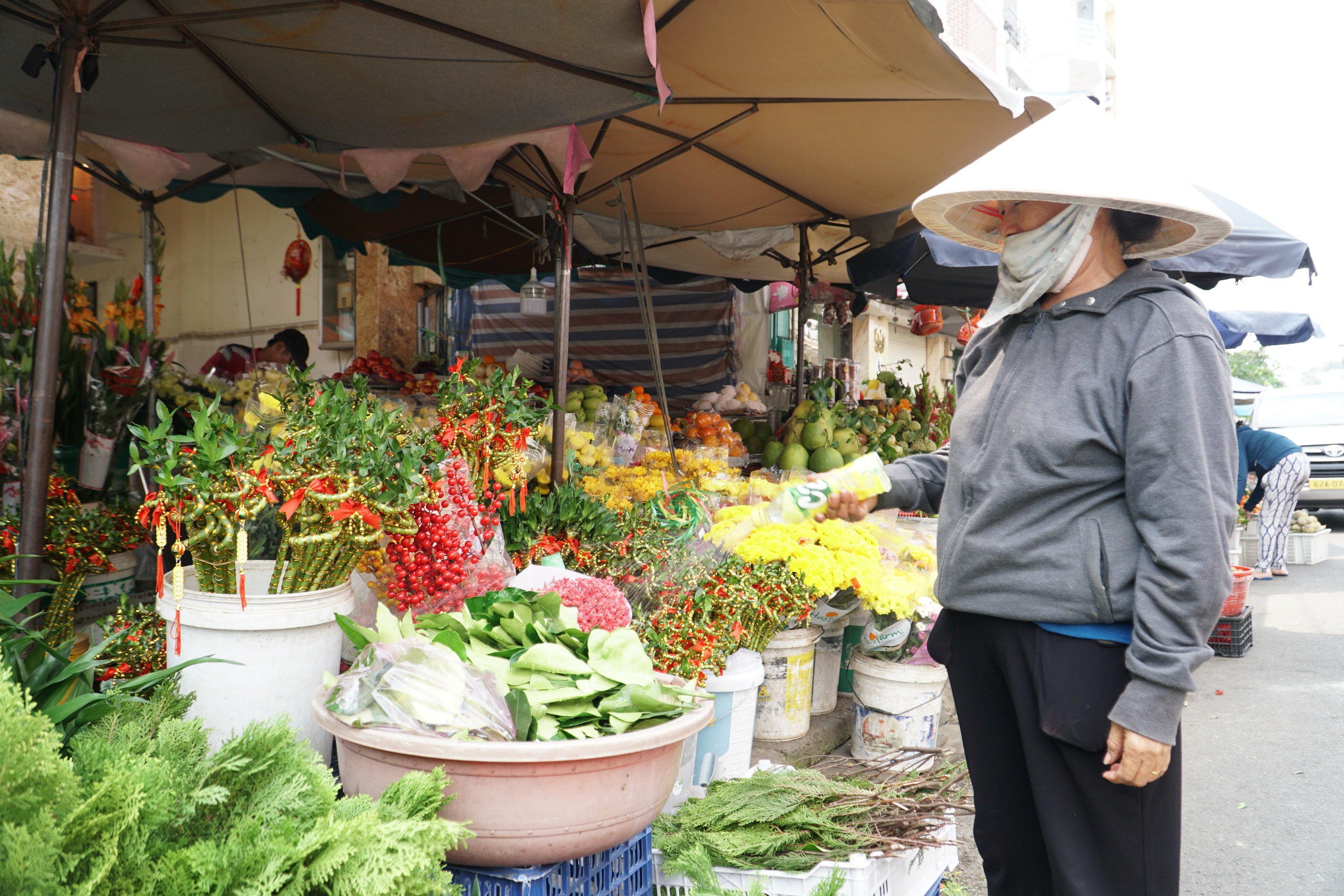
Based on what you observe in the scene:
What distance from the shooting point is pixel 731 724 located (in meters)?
3.02

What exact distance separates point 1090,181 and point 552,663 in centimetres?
152

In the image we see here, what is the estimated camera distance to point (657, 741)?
1713 mm

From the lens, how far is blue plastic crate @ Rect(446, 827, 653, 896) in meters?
1.66

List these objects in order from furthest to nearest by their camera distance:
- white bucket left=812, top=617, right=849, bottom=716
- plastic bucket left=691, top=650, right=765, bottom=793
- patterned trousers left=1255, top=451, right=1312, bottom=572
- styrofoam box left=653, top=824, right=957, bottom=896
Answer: patterned trousers left=1255, top=451, right=1312, bottom=572
white bucket left=812, top=617, right=849, bottom=716
plastic bucket left=691, top=650, right=765, bottom=793
styrofoam box left=653, top=824, right=957, bottom=896

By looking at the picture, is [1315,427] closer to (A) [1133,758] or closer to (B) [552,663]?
(A) [1133,758]

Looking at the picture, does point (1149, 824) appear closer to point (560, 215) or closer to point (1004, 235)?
point (1004, 235)

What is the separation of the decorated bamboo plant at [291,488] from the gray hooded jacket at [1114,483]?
4.44ft

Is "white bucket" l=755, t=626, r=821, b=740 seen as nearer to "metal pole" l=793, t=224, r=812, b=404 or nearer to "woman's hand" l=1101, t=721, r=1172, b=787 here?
"woman's hand" l=1101, t=721, r=1172, b=787

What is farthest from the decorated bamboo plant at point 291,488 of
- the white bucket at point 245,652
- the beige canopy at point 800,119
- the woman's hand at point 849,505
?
the beige canopy at point 800,119

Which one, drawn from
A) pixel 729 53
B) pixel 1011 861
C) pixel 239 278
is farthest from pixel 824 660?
pixel 239 278

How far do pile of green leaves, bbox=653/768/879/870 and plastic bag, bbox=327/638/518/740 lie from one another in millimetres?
741

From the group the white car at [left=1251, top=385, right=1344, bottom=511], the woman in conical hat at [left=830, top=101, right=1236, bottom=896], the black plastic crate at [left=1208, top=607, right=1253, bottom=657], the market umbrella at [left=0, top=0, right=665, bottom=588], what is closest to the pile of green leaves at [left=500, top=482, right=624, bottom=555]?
the market umbrella at [left=0, top=0, right=665, bottom=588]

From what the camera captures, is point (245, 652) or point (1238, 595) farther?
point (1238, 595)

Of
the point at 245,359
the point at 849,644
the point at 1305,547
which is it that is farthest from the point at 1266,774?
the point at 1305,547
